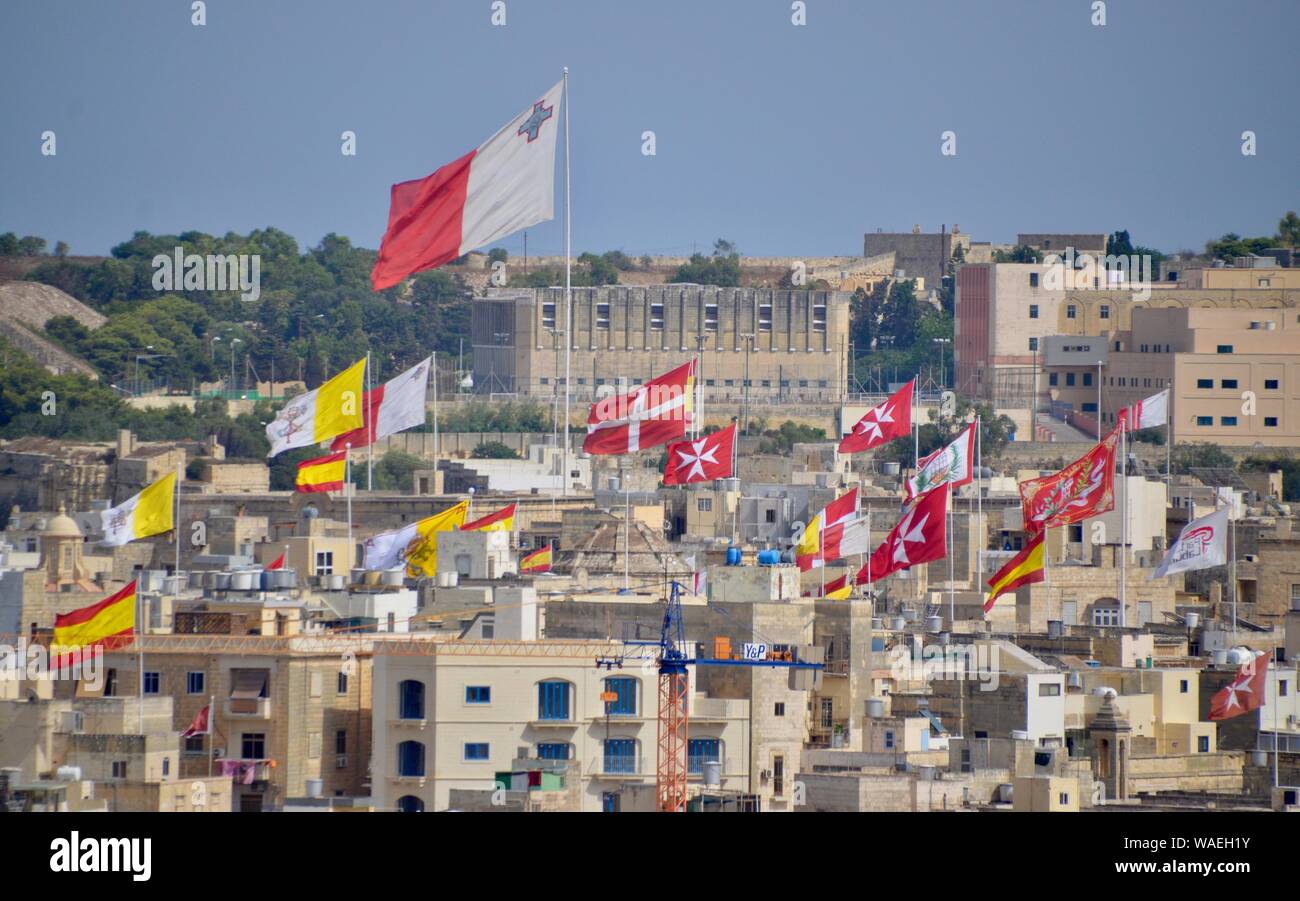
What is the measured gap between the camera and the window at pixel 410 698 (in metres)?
31.6

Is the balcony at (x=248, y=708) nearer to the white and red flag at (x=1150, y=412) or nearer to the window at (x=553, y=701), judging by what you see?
the window at (x=553, y=701)

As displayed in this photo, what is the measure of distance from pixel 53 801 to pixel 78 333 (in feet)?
368

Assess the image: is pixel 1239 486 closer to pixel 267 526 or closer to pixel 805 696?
pixel 267 526

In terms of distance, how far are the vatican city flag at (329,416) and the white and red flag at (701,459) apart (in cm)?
632

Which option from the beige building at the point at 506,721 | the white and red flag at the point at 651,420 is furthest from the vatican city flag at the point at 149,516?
the beige building at the point at 506,721

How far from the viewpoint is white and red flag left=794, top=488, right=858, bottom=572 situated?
4878 centimetres

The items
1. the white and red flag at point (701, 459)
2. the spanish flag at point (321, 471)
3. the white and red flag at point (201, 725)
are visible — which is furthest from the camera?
the spanish flag at point (321, 471)

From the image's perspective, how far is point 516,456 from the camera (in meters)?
104

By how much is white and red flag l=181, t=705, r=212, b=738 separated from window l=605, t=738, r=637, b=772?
372 cm

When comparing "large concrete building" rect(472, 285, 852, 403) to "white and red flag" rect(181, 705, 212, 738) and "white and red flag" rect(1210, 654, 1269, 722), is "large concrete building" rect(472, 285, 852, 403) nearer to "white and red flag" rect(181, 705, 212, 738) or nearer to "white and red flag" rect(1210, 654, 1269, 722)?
"white and red flag" rect(1210, 654, 1269, 722)

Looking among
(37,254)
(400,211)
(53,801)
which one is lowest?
(53,801)

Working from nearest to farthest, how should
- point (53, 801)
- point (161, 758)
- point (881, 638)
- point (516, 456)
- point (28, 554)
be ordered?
point (53, 801)
point (161, 758)
point (881, 638)
point (28, 554)
point (516, 456)
